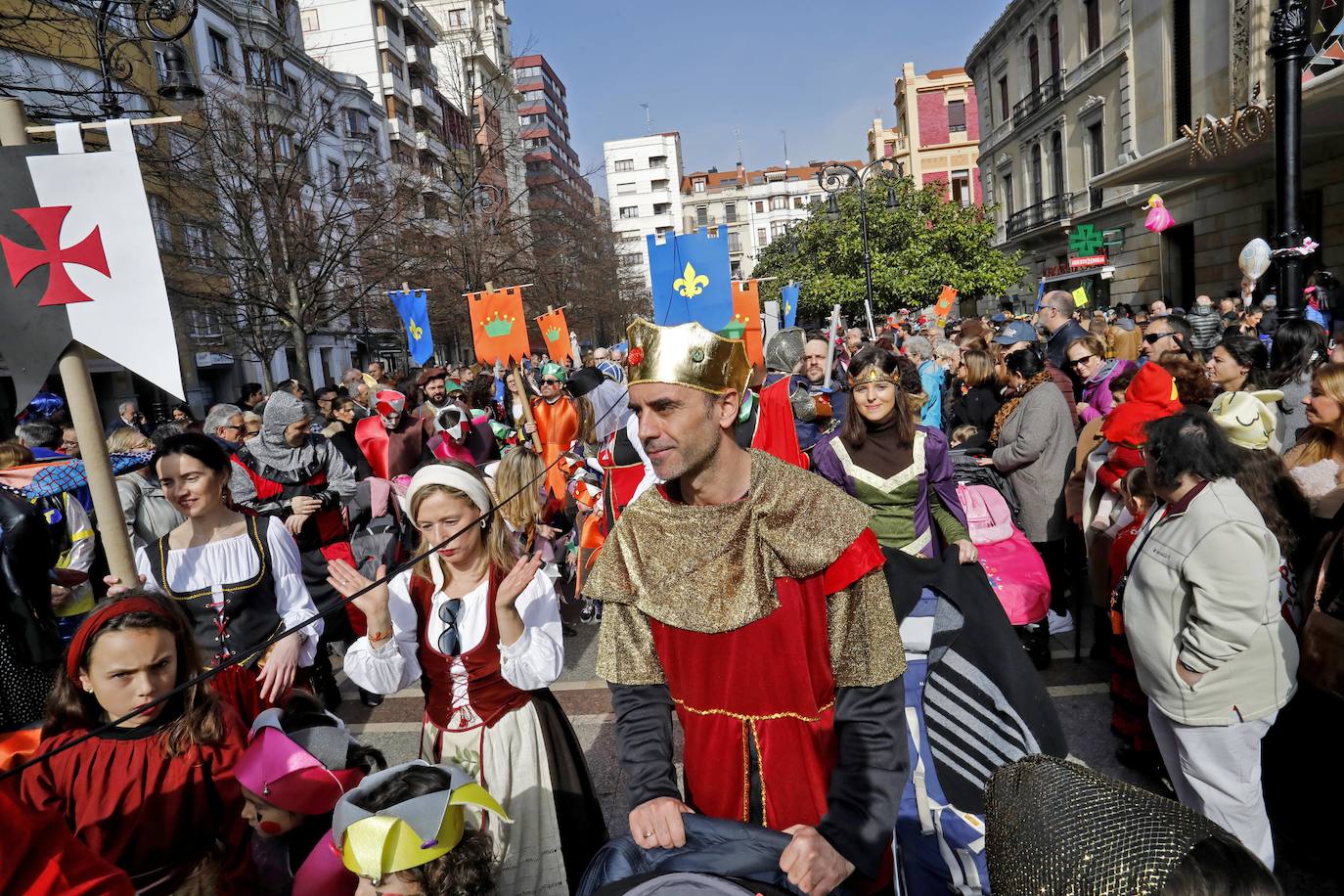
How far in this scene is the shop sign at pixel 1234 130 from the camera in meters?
12.6

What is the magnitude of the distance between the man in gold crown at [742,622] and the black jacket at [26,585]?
2.83 m

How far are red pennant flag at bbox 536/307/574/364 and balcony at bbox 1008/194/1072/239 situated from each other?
25.1 meters

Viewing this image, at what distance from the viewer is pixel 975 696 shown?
285cm

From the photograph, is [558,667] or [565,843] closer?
[558,667]

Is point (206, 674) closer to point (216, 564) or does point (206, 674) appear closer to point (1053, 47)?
point (216, 564)

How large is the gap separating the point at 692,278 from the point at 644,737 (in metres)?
6.01

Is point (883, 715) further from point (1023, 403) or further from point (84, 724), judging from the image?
point (1023, 403)

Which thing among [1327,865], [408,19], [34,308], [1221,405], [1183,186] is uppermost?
[408,19]

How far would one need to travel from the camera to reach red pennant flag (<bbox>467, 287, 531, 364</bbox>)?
10633 millimetres

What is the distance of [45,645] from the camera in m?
3.37

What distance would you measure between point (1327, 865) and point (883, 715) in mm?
2483

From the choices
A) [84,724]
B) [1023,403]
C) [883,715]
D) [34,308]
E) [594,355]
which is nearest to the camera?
[883,715]

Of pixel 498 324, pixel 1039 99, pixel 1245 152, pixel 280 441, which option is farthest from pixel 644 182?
pixel 280 441

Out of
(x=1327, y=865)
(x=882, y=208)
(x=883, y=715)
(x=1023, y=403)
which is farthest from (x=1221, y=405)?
(x=882, y=208)
